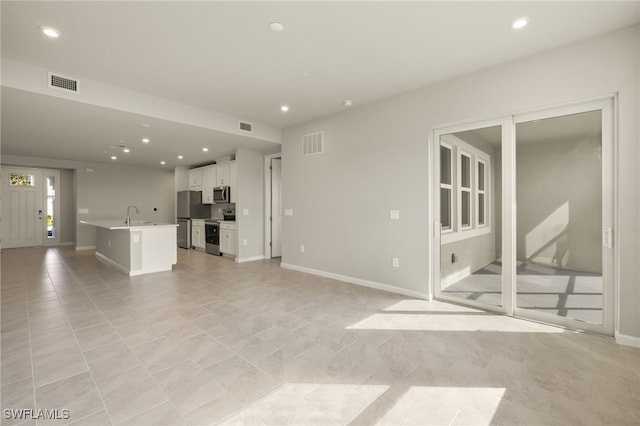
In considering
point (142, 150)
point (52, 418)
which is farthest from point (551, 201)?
point (142, 150)

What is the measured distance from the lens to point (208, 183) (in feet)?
26.1

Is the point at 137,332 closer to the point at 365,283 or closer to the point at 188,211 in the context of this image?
the point at 365,283

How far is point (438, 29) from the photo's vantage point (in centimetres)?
259

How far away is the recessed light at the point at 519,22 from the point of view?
8.02 feet

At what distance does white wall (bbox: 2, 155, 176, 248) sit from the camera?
326 inches

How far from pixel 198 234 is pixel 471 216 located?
713 centimetres

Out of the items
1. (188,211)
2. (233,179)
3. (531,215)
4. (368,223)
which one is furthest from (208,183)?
(531,215)

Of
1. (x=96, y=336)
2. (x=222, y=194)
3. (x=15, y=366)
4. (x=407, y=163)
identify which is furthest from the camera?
(x=222, y=194)

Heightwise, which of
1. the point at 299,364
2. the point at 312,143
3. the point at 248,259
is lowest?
the point at 299,364

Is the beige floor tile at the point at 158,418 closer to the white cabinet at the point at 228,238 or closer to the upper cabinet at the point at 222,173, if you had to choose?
the white cabinet at the point at 228,238

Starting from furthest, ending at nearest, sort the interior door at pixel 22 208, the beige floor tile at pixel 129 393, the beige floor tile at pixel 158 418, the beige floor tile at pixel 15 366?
the interior door at pixel 22 208 < the beige floor tile at pixel 15 366 < the beige floor tile at pixel 129 393 < the beige floor tile at pixel 158 418

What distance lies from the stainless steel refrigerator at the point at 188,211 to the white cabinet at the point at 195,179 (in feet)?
0.79

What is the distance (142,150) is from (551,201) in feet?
25.4

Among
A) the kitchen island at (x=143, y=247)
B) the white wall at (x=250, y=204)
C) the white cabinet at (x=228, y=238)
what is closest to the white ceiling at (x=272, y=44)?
the kitchen island at (x=143, y=247)
